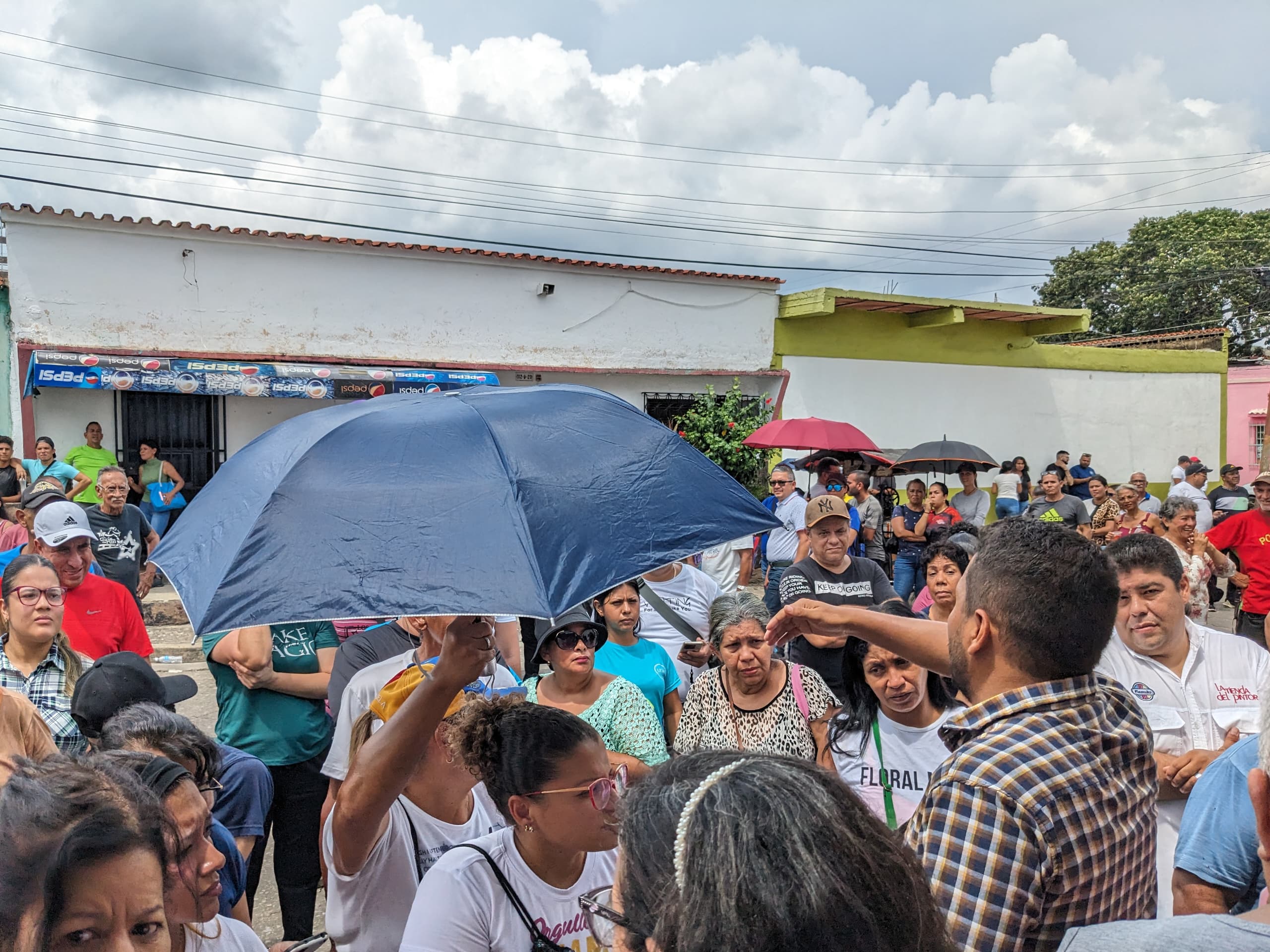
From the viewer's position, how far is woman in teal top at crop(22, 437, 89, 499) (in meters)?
10.2

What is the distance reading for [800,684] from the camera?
168 inches

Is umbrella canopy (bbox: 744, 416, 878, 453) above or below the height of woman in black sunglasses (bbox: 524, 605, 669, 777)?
above

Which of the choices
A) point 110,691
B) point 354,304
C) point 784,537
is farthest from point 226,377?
point 110,691

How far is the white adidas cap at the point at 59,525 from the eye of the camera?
4.76 metres

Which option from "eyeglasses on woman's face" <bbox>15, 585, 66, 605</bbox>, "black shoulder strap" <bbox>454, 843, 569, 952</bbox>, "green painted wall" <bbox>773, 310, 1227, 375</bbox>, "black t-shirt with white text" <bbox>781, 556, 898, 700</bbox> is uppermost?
"green painted wall" <bbox>773, 310, 1227, 375</bbox>

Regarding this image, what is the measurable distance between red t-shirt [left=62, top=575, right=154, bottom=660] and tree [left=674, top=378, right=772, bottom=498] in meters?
11.5

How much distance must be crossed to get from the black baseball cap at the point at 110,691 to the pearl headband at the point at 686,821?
8.35 ft

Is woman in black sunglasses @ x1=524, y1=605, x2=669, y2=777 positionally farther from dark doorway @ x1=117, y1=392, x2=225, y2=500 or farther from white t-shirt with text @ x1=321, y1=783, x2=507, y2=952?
dark doorway @ x1=117, y1=392, x2=225, y2=500

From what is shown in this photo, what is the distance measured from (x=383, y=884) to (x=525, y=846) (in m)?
0.51

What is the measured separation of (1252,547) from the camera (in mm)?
7266

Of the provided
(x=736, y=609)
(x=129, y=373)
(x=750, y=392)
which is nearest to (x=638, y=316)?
(x=750, y=392)

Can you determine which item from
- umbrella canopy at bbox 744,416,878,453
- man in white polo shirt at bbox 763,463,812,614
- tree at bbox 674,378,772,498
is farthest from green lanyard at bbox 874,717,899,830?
tree at bbox 674,378,772,498

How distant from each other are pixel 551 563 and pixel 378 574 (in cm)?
36

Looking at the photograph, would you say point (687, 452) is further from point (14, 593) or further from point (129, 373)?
point (129, 373)
